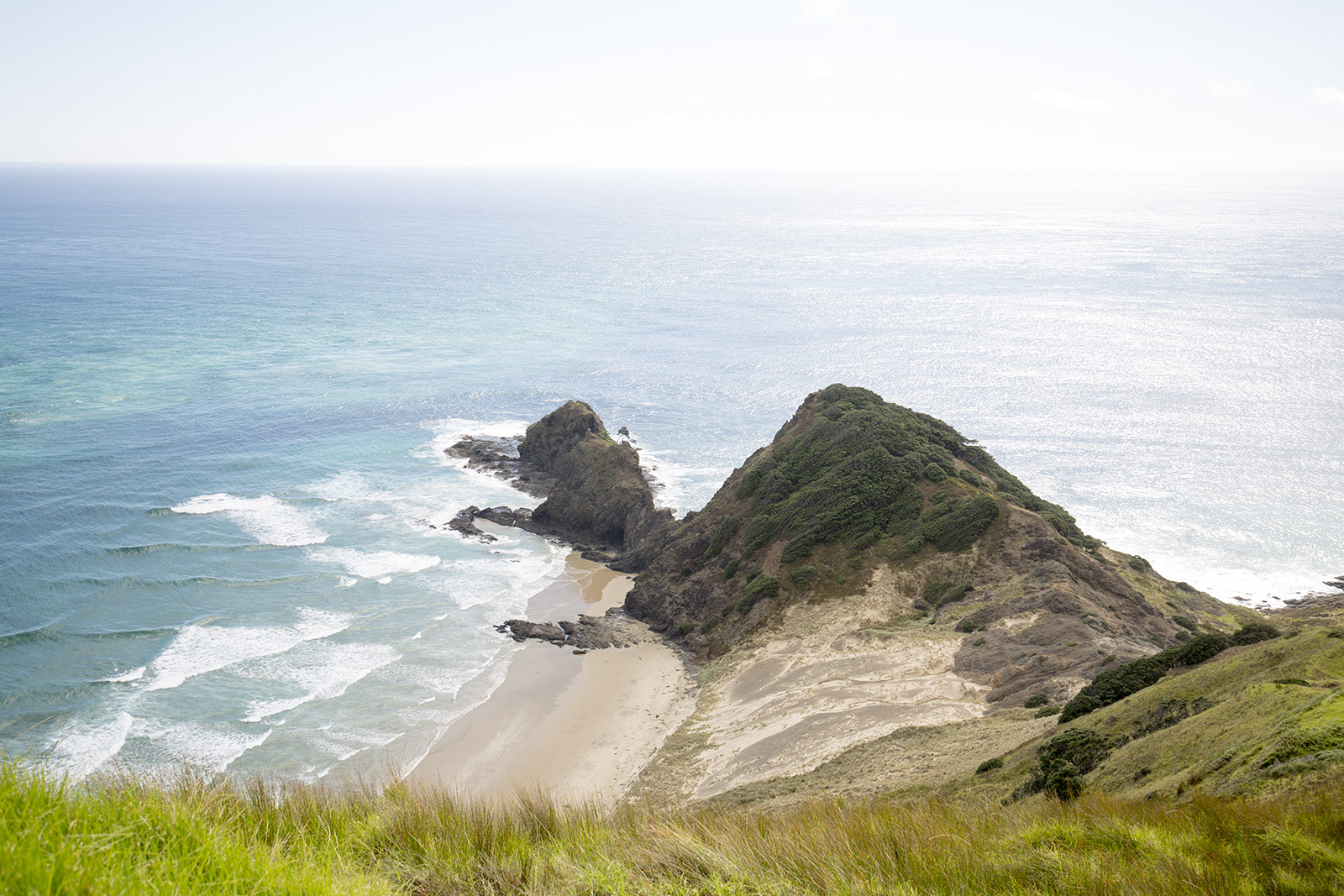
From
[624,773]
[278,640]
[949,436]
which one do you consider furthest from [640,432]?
[624,773]

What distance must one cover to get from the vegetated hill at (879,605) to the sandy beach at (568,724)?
5.23 ft

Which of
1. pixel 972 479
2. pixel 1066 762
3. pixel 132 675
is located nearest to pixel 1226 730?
pixel 1066 762

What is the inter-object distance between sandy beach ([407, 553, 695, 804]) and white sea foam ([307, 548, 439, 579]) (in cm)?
1066

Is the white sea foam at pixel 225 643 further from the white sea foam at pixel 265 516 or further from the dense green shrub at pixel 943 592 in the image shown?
the dense green shrub at pixel 943 592

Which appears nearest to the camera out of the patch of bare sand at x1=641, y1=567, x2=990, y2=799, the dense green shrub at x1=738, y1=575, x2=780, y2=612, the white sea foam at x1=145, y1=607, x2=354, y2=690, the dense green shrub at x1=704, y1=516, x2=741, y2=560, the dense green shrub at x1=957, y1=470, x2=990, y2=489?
the patch of bare sand at x1=641, y1=567, x2=990, y2=799

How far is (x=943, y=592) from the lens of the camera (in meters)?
30.2

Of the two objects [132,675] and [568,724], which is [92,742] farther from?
[568,724]

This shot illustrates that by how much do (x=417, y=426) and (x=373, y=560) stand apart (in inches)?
973

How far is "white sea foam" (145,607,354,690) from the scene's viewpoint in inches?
1201

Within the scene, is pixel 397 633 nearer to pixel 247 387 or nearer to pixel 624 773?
pixel 624 773

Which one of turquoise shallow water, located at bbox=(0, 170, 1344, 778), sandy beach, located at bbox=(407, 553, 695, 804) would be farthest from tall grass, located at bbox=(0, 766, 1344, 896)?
sandy beach, located at bbox=(407, 553, 695, 804)

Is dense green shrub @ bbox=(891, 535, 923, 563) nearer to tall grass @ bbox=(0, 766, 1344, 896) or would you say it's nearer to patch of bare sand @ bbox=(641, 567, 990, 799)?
patch of bare sand @ bbox=(641, 567, 990, 799)

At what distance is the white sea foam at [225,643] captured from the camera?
30516 millimetres

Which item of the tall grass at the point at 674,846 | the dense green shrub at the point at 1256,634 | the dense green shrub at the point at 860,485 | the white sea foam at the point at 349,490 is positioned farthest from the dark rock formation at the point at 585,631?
the tall grass at the point at 674,846
